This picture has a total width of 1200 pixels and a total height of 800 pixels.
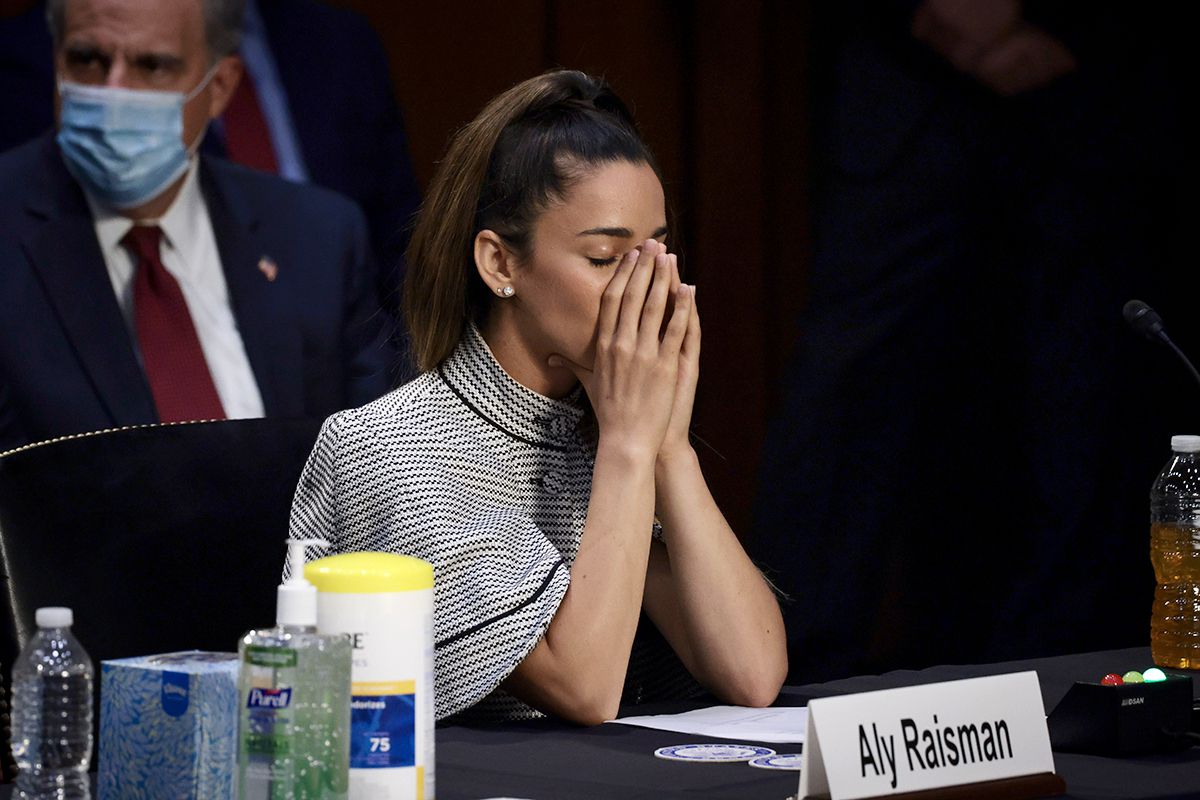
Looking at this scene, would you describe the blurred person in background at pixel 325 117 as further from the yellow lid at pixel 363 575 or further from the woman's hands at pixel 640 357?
the yellow lid at pixel 363 575

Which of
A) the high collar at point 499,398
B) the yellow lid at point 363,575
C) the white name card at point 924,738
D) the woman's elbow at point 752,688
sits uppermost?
the high collar at point 499,398

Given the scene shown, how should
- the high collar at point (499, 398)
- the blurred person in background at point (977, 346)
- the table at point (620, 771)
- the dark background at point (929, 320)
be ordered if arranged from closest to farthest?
the table at point (620, 771), the high collar at point (499, 398), the dark background at point (929, 320), the blurred person in background at point (977, 346)

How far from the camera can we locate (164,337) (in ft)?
8.24

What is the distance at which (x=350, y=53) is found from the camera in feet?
8.96

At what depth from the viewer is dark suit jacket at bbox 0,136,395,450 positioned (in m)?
2.43

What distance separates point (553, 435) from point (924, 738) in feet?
2.37

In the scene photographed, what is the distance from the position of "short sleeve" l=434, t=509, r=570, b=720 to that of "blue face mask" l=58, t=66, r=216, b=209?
128cm

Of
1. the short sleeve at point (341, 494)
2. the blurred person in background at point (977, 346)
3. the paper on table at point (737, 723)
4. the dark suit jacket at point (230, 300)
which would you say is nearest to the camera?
the paper on table at point (737, 723)

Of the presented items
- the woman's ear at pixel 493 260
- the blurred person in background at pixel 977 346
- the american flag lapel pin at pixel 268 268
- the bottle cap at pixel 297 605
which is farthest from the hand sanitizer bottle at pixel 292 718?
the blurred person in background at pixel 977 346

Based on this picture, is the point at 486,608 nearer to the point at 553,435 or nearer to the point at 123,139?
the point at 553,435

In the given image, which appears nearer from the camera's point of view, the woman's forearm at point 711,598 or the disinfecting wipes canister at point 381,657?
the disinfecting wipes canister at point 381,657

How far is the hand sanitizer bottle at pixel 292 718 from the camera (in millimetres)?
839

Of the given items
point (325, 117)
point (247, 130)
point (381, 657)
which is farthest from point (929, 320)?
point (381, 657)

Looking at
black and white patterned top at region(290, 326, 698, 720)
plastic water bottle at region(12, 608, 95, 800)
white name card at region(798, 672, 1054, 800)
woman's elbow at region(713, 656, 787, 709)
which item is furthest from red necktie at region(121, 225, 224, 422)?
white name card at region(798, 672, 1054, 800)
